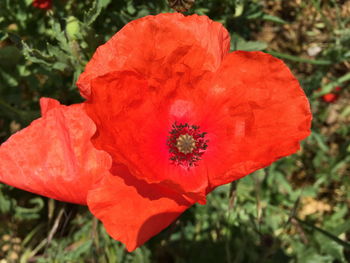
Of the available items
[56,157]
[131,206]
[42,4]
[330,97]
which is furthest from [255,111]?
[330,97]

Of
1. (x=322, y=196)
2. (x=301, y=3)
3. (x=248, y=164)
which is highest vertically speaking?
(x=248, y=164)

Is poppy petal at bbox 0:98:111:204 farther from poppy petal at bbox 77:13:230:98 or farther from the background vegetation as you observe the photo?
the background vegetation

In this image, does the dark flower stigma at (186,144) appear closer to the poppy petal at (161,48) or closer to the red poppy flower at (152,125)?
the red poppy flower at (152,125)

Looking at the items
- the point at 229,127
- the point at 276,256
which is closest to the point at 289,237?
the point at 276,256

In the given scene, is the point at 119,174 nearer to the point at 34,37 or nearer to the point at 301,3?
the point at 34,37

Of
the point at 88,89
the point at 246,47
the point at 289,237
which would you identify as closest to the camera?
the point at 88,89

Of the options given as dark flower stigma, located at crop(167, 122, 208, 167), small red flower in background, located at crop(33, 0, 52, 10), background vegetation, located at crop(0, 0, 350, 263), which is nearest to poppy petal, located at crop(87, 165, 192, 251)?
dark flower stigma, located at crop(167, 122, 208, 167)

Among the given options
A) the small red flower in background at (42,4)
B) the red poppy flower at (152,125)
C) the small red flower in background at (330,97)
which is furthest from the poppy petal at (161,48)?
the small red flower in background at (330,97)

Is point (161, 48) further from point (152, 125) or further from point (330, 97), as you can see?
point (330, 97)
